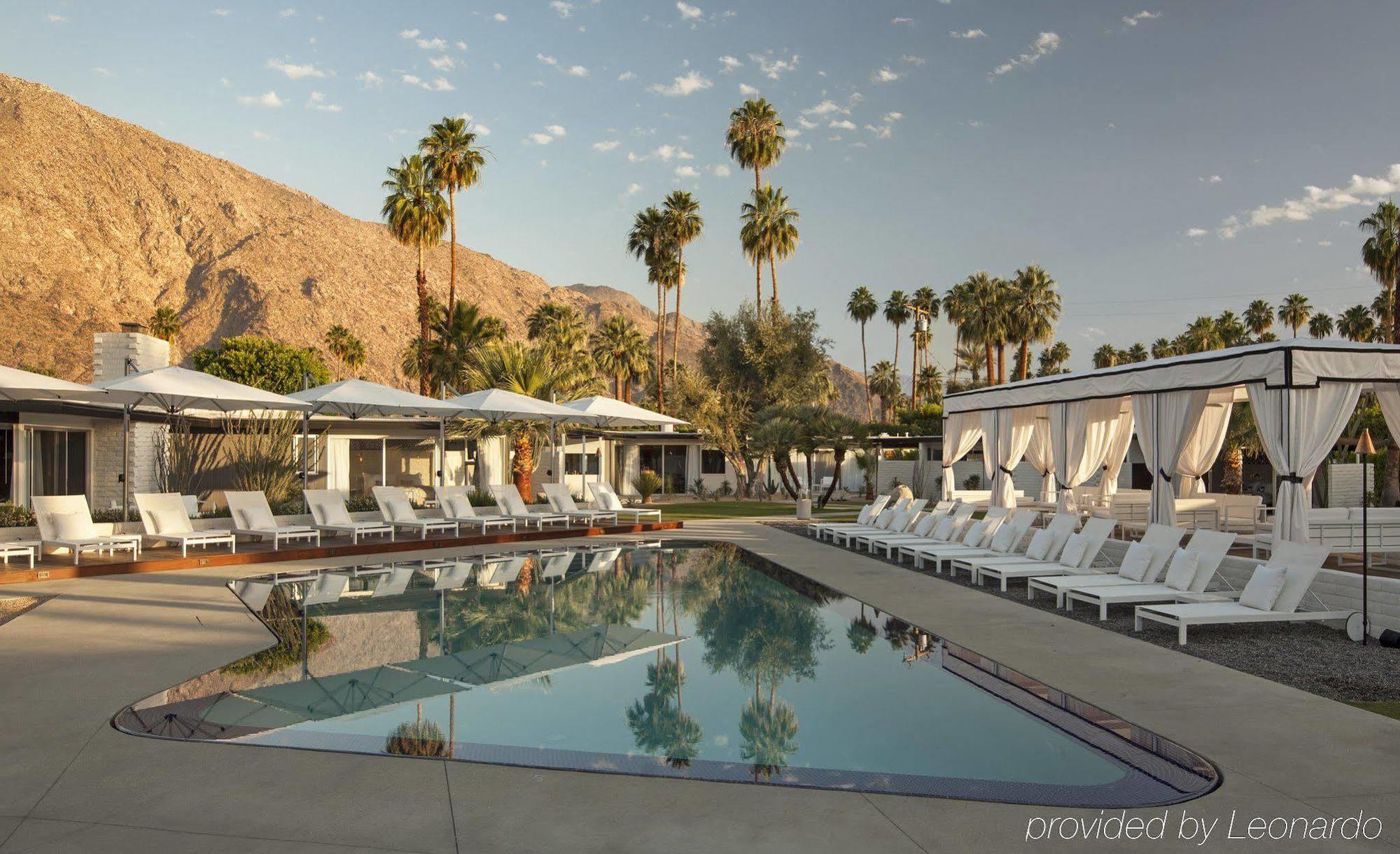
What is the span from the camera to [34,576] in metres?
10.7

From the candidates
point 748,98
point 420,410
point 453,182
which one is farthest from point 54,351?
point 420,410

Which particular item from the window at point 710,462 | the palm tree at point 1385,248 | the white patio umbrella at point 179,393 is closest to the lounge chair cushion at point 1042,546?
the white patio umbrella at point 179,393

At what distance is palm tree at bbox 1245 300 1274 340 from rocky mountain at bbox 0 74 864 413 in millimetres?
45308

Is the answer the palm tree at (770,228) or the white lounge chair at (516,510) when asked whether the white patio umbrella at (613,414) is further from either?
the palm tree at (770,228)

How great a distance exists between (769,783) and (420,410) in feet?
45.3

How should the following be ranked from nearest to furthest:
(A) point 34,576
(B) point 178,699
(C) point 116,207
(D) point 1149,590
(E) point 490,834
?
(E) point 490,834
(B) point 178,699
(D) point 1149,590
(A) point 34,576
(C) point 116,207

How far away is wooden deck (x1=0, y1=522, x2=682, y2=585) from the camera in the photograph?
1100 centimetres

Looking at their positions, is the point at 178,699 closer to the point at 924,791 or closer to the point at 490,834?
the point at 490,834

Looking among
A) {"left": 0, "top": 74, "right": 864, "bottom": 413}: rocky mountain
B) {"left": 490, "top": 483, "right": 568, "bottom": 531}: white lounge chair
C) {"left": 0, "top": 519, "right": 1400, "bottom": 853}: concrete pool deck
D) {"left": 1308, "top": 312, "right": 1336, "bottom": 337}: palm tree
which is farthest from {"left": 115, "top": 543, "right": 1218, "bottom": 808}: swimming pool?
{"left": 0, "top": 74, "right": 864, "bottom": 413}: rocky mountain

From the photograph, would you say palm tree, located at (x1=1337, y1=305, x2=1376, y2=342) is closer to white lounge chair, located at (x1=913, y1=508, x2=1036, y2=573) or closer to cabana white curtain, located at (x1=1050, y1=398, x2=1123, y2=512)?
cabana white curtain, located at (x1=1050, y1=398, x2=1123, y2=512)

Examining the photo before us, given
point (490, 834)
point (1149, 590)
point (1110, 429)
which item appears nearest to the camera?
point (490, 834)

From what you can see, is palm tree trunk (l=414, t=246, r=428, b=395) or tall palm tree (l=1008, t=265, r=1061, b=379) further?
tall palm tree (l=1008, t=265, r=1061, b=379)

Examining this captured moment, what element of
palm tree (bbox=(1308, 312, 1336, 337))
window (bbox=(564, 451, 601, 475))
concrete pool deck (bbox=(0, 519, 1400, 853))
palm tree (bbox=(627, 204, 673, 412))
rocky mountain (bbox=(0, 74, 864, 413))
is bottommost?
concrete pool deck (bbox=(0, 519, 1400, 853))

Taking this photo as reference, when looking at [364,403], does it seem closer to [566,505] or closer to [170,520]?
[170,520]
